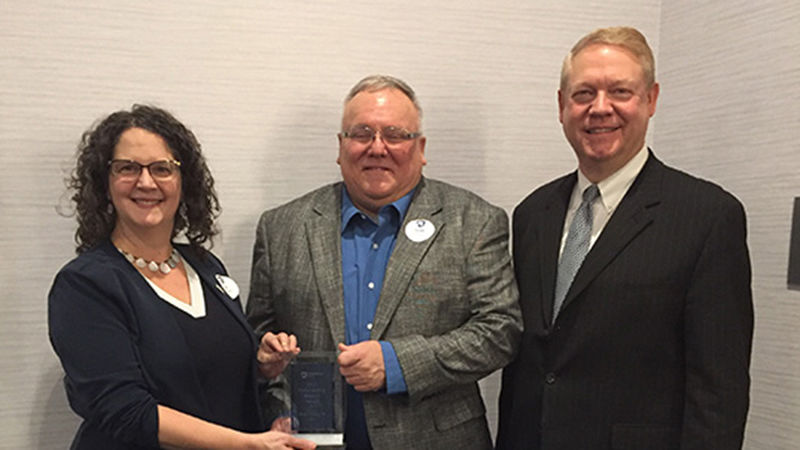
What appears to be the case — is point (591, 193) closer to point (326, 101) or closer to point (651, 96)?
point (651, 96)

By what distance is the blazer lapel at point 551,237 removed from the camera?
1817 mm

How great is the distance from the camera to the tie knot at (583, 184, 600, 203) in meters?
1.82

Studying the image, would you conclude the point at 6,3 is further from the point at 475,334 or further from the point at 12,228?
the point at 475,334

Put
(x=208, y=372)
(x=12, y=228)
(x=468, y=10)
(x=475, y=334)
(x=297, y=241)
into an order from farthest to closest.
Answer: (x=468, y=10) → (x=12, y=228) → (x=297, y=241) → (x=475, y=334) → (x=208, y=372)

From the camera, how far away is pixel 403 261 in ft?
6.04

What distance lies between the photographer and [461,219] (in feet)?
6.27

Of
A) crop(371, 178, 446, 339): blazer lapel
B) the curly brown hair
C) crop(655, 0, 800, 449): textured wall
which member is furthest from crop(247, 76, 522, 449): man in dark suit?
crop(655, 0, 800, 449): textured wall

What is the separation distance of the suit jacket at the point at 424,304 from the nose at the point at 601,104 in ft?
1.29

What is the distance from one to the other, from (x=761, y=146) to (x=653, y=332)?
86 cm

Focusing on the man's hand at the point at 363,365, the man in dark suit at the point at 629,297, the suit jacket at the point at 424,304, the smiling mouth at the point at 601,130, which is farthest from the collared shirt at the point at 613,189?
the man's hand at the point at 363,365

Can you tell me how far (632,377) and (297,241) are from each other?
0.93 metres

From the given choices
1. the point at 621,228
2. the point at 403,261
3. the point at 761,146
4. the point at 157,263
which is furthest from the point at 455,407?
the point at 761,146

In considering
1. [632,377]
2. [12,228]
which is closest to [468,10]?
[632,377]

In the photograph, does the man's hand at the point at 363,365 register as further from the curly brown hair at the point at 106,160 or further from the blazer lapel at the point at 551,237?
the curly brown hair at the point at 106,160
